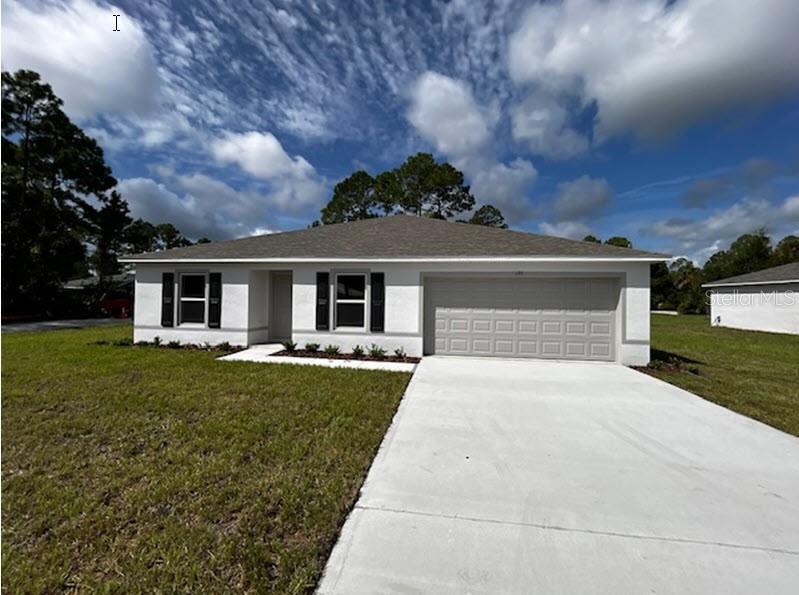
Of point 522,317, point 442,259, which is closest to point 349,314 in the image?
point 442,259

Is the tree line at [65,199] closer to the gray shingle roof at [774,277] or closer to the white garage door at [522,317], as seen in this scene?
the gray shingle roof at [774,277]

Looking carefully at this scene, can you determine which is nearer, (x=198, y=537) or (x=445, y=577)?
(x=445, y=577)

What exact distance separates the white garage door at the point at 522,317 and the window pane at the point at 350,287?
1.84m

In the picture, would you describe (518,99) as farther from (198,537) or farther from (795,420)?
(198,537)

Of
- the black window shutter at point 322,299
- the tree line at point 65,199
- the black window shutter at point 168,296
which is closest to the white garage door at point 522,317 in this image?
the black window shutter at point 322,299

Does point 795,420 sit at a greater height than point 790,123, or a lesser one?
lesser

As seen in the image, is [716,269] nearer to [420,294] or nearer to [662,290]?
[662,290]

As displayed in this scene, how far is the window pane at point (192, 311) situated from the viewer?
1036cm

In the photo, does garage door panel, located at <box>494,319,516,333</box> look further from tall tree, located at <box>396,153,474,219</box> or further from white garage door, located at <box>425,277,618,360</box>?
tall tree, located at <box>396,153,474,219</box>

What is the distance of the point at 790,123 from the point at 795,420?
12095mm

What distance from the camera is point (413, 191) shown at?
28453 mm

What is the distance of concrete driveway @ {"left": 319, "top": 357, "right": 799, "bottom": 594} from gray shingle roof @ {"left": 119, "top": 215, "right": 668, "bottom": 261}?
15.3 feet

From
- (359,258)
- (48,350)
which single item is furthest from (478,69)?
(48,350)

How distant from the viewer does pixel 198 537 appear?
8.13ft
